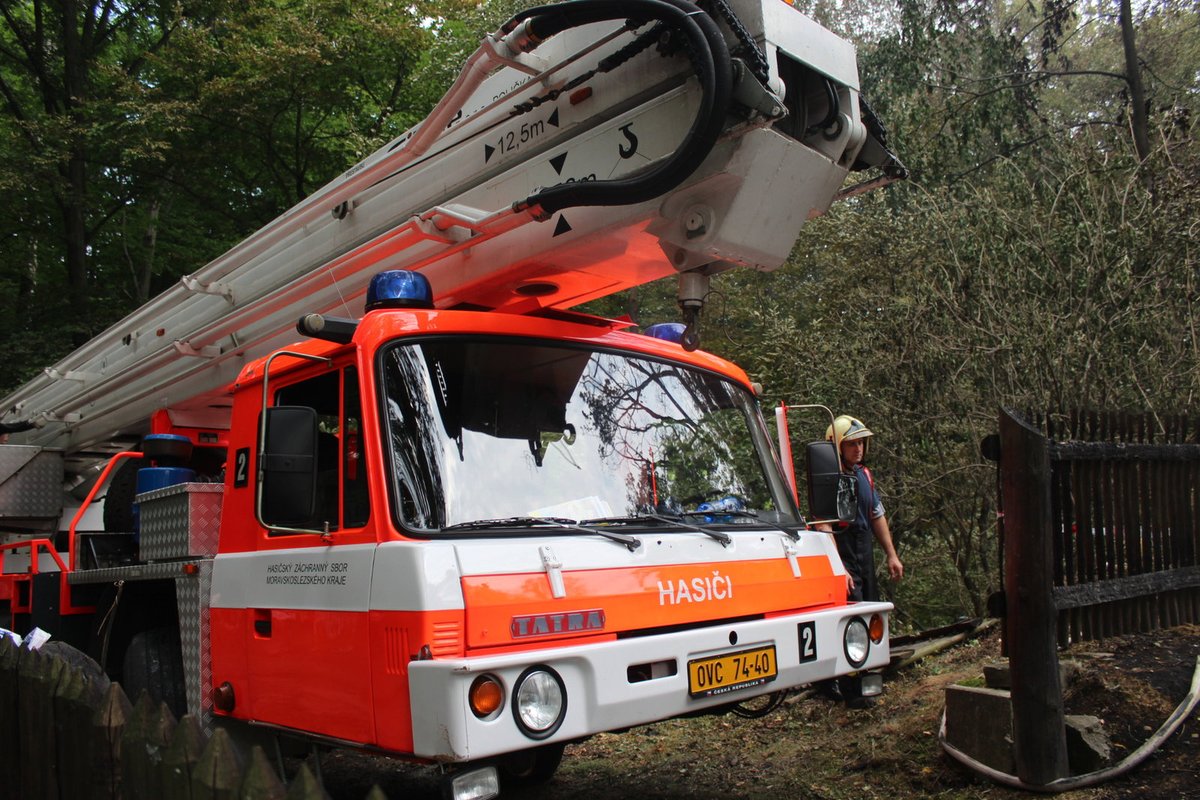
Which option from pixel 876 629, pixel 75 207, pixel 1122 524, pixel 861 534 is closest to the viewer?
pixel 876 629

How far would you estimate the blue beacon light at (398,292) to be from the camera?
4082 mm

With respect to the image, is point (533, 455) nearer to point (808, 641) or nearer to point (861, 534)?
point (808, 641)

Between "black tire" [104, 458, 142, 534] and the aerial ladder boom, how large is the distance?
160 cm

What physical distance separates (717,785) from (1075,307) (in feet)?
17.3

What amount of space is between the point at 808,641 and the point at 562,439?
1.40 meters

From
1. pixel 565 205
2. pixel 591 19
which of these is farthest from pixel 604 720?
pixel 591 19

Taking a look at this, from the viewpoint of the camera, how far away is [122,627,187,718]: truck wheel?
4895mm

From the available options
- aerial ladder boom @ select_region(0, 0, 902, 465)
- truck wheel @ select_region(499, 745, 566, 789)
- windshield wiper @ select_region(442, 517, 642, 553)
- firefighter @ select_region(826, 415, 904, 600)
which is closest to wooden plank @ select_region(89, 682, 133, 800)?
windshield wiper @ select_region(442, 517, 642, 553)

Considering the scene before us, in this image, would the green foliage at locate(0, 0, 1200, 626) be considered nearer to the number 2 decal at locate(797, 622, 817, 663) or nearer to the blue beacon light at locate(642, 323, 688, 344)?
the blue beacon light at locate(642, 323, 688, 344)

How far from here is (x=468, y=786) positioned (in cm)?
308

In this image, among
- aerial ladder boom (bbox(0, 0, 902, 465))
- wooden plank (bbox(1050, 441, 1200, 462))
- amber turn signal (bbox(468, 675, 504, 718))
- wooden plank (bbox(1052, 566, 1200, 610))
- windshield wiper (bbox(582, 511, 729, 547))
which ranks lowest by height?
wooden plank (bbox(1052, 566, 1200, 610))

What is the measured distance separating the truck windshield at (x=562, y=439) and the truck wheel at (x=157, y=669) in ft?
7.32

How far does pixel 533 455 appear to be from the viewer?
3.90m

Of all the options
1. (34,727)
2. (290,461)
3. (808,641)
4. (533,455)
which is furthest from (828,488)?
(34,727)
